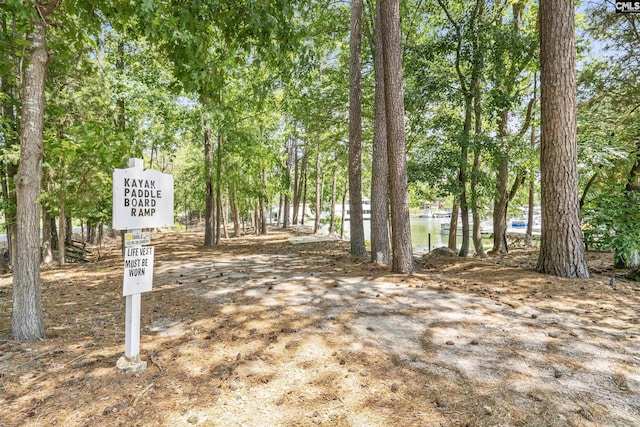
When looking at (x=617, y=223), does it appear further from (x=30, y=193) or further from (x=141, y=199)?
(x=30, y=193)

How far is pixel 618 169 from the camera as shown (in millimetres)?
7066

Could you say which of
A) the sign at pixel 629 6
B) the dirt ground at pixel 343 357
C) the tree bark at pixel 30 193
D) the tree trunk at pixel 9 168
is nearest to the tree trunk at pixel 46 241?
the tree trunk at pixel 9 168

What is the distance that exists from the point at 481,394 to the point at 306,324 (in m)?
1.89

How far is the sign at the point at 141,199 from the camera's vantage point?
2652mm

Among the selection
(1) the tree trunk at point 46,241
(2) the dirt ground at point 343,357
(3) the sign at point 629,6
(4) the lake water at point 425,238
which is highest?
(3) the sign at point 629,6

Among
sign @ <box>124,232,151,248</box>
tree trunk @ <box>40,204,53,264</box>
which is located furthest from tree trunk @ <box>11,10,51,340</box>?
tree trunk @ <box>40,204,53,264</box>

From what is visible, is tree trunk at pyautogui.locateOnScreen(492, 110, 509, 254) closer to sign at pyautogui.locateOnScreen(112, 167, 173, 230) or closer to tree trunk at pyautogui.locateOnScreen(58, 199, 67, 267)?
sign at pyautogui.locateOnScreen(112, 167, 173, 230)

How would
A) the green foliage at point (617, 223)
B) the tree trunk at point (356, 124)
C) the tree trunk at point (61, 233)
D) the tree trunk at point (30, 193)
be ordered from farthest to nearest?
the tree trunk at point (61, 233)
the tree trunk at point (356, 124)
the green foliage at point (617, 223)
the tree trunk at point (30, 193)

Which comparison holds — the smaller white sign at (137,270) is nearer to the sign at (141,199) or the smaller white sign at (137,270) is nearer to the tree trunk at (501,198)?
the sign at (141,199)

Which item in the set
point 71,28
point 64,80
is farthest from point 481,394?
point 64,80

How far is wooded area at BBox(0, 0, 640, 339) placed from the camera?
3422 millimetres

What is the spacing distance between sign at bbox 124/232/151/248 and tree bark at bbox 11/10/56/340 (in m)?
1.28

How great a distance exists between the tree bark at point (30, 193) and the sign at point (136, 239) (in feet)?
4.20

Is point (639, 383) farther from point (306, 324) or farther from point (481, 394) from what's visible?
point (306, 324)
